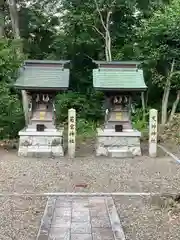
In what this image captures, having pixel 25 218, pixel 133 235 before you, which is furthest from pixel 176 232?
pixel 25 218

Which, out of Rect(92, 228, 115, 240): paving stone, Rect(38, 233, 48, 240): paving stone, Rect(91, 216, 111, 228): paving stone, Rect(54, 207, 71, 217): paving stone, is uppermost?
Rect(38, 233, 48, 240): paving stone

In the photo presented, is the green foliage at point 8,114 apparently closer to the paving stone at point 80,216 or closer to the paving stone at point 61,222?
the paving stone at point 80,216

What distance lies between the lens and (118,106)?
38.2 feet

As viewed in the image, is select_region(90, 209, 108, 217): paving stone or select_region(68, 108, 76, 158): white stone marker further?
select_region(68, 108, 76, 158): white stone marker

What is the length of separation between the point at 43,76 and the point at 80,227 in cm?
721

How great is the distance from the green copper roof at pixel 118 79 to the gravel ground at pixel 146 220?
518cm

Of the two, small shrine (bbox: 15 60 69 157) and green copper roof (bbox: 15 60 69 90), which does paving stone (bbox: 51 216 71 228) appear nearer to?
small shrine (bbox: 15 60 69 157)

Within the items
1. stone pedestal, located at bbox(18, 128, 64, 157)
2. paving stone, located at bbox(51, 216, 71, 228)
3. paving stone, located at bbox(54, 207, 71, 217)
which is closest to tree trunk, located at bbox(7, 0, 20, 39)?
stone pedestal, located at bbox(18, 128, 64, 157)

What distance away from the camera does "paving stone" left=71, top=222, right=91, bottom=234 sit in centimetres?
470

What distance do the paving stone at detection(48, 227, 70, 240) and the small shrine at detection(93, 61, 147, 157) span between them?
21.1 ft

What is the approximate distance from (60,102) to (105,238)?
15.1 m

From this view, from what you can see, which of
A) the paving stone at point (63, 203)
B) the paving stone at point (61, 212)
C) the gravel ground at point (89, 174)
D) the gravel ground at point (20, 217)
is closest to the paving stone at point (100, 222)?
the paving stone at point (61, 212)

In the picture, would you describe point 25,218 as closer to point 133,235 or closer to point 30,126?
point 133,235

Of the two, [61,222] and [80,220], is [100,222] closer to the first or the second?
[80,220]
